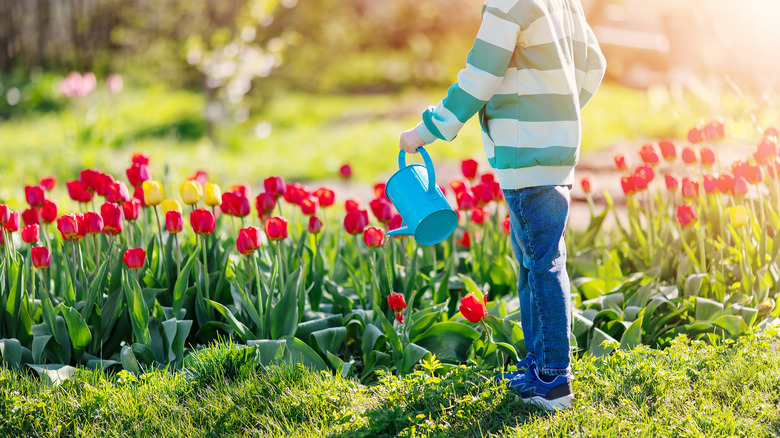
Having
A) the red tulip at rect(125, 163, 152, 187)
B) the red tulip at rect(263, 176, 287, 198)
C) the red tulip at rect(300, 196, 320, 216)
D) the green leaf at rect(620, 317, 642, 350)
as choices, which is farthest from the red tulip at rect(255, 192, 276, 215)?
the green leaf at rect(620, 317, 642, 350)

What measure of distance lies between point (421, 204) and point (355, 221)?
0.70 metres

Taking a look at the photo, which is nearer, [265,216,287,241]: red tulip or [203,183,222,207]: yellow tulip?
[265,216,287,241]: red tulip

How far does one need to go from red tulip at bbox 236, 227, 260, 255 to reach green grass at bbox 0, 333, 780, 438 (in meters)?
0.34

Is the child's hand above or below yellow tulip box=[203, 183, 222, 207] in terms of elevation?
above

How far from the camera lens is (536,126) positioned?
6.78 feet

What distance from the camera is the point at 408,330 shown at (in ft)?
8.42

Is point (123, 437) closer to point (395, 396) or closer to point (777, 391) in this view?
point (395, 396)

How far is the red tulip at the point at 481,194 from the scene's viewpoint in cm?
309

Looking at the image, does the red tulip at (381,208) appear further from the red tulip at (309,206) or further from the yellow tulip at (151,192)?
the yellow tulip at (151,192)

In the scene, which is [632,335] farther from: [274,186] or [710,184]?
[274,186]

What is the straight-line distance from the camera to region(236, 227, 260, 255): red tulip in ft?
8.32

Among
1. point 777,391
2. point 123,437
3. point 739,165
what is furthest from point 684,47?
point 123,437

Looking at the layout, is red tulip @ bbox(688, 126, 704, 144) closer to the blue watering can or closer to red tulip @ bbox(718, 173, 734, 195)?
red tulip @ bbox(718, 173, 734, 195)

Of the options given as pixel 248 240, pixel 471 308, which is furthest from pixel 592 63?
pixel 248 240
